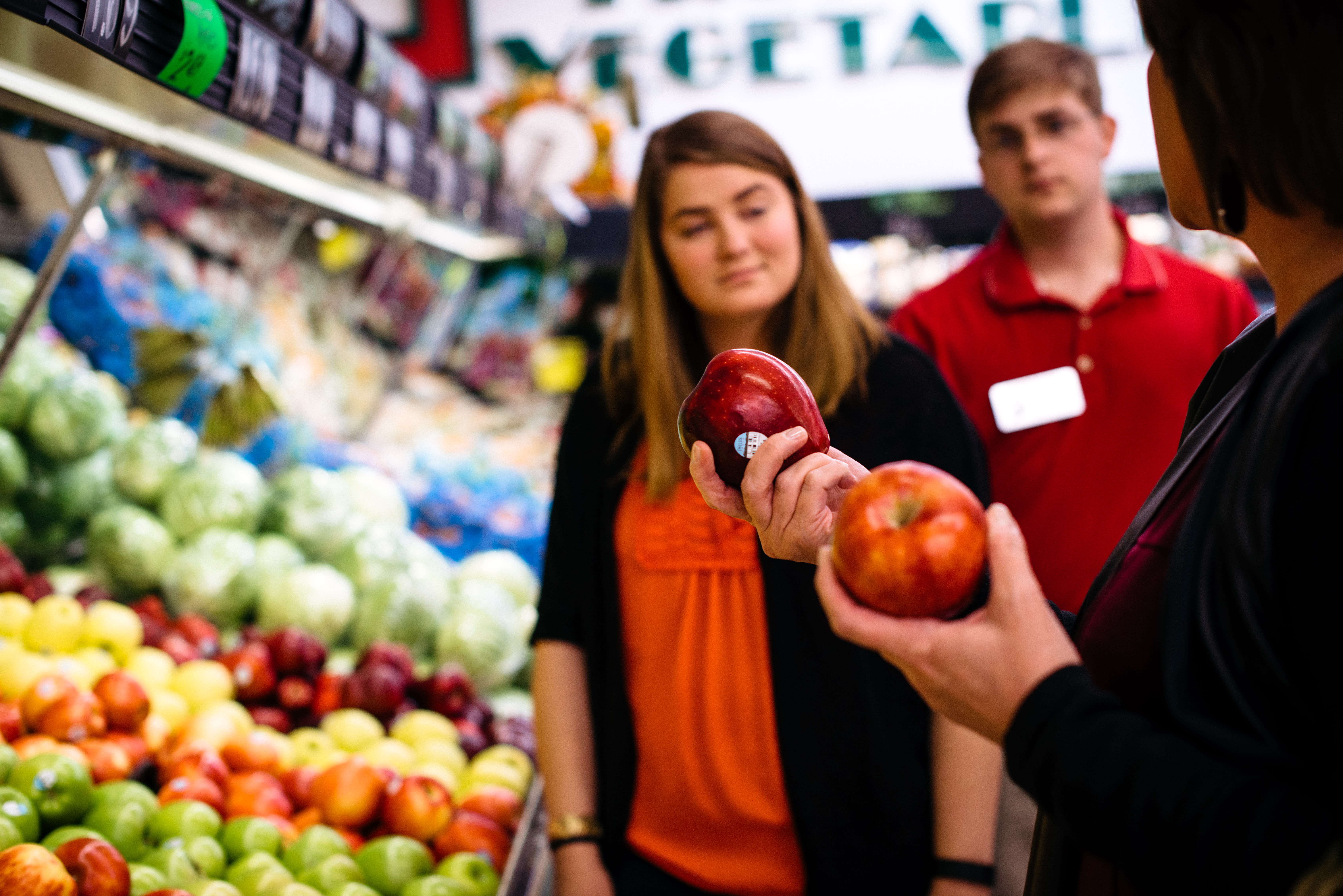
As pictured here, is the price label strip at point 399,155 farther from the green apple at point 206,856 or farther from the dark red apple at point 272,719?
the green apple at point 206,856

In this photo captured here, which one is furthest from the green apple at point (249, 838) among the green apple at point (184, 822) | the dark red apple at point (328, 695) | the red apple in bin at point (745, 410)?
the red apple in bin at point (745, 410)

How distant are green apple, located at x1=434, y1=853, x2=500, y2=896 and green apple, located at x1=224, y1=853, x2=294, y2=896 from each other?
26 centimetres

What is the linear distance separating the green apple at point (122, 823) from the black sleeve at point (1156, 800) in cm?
145

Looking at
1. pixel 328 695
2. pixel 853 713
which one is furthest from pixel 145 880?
pixel 853 713

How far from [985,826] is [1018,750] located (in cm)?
94

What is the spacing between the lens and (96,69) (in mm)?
1513

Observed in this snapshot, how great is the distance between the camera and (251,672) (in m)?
2.23

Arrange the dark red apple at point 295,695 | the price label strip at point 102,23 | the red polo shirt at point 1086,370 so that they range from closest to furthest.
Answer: the price label strip at point 102,23 < the red polo shirt at point 1086,370 < the dark red apple at point 295,695

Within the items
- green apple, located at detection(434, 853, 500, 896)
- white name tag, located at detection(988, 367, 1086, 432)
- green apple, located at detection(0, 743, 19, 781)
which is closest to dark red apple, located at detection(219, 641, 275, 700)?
green apple, located at detection(0, 743, 19, 781)

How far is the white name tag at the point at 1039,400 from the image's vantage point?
208 centimetres

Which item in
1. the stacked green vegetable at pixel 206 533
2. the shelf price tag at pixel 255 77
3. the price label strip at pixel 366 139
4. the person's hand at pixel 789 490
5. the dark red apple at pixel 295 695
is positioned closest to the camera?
the person's hand at pixel 789 490

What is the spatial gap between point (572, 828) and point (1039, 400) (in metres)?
1.35

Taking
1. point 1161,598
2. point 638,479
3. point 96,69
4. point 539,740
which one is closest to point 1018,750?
point 1161,598

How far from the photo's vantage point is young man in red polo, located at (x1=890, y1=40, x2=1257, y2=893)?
2047 mm
